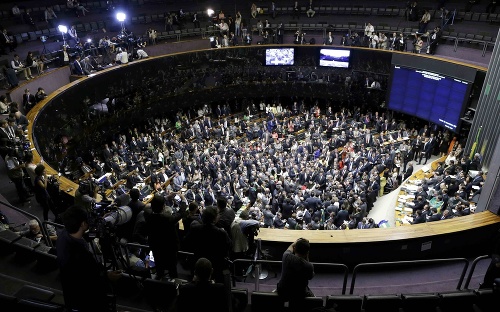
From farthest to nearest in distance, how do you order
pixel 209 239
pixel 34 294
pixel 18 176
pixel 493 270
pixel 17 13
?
pixel 17 13 < pixel 18 176 < pixel 493 270 < pixel 209 239 < pixel 34 294

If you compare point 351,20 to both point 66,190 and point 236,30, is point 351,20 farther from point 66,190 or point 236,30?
point 66,190

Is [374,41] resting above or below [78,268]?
above

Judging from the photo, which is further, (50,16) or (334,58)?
(334,58)

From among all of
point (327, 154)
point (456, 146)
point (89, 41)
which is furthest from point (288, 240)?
point (89, 41)

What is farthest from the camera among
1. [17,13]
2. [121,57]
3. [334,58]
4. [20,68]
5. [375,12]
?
[375,12]

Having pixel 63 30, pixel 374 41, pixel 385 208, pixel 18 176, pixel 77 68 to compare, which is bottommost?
pixel 385 208

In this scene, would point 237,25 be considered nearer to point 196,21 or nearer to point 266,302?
point 196,21

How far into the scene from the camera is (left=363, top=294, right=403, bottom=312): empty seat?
4938mm

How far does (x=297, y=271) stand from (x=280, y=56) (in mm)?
18552

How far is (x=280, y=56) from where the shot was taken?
2109 centimetres

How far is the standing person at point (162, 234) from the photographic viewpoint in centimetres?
422

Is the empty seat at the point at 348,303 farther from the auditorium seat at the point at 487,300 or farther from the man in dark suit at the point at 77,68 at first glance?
the man in dark suit at the point at 77,68

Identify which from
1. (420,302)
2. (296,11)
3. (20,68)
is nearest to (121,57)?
(20,68)

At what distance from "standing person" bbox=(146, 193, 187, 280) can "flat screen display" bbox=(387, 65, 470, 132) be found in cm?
1490
